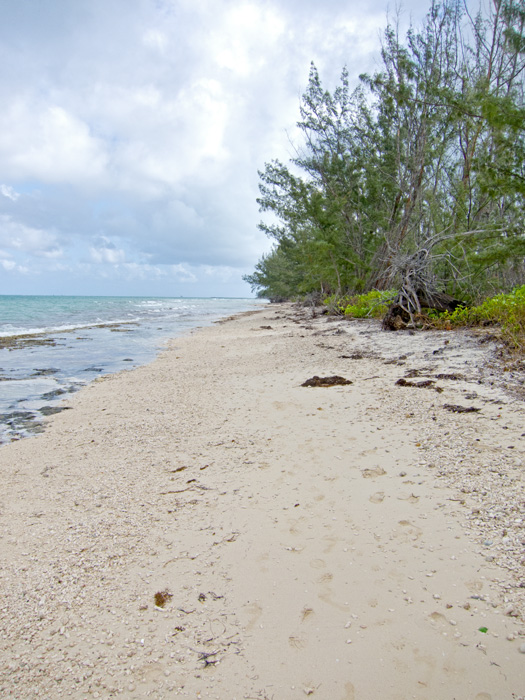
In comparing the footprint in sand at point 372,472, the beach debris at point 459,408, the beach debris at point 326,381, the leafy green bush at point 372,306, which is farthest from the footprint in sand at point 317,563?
the leafy green bush at point 372,306

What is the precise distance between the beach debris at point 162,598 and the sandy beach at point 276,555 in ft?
0.03

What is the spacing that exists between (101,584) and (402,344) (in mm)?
6933

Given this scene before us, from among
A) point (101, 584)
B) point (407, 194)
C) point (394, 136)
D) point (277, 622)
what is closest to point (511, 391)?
point (277, 622)

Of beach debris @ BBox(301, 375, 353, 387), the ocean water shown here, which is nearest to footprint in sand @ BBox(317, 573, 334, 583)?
beach debris @ BBox(301, 375, 353, 387)

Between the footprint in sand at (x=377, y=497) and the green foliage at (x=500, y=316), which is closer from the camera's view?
the footprint in sand at (x=377, y=497)

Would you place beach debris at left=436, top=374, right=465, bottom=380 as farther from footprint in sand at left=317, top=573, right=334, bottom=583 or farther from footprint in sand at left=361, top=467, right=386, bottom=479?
footprint in sand at left=317, top=573, right=334, bottom=583

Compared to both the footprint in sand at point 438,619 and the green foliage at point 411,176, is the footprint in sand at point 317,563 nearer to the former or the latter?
the footprint in sand at point 438,619

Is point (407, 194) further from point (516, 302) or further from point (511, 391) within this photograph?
point (511, 391)

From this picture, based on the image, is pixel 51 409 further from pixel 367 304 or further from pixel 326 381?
pixel 367 304

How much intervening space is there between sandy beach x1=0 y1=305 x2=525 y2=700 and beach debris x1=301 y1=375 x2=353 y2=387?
967mm

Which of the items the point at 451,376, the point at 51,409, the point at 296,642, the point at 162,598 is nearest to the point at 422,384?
the point at 451,376

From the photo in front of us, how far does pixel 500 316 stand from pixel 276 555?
6.29 m

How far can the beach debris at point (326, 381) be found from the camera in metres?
5.62

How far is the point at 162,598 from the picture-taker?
1992 mm
